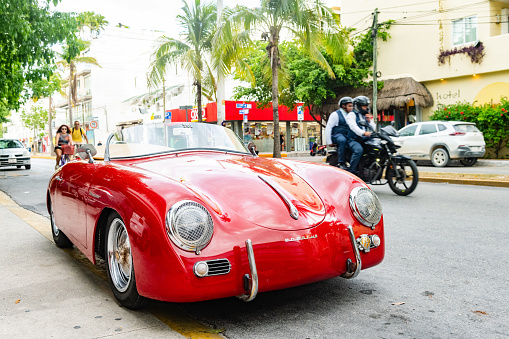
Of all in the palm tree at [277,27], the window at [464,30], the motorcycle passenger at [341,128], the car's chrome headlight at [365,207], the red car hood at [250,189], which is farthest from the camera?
the window at [464,30]

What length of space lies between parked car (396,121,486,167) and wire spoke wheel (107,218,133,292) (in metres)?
15.2

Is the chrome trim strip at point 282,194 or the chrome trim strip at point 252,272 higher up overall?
the chrome trim strip at point 282,194

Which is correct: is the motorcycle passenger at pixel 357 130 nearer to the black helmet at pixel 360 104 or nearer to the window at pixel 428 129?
the black helmet at pixel 360 104

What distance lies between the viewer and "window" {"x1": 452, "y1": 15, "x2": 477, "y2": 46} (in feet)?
68.4

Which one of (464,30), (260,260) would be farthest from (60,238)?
(464,30)

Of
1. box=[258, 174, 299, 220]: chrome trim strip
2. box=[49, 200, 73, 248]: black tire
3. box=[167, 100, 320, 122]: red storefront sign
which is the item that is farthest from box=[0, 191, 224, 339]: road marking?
box=[167, 100, 320, 122]: red storefront sign

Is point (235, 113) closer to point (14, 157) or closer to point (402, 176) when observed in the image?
point (14, 157)

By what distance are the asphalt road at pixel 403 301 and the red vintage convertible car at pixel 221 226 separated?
255mm

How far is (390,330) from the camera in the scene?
269 cm

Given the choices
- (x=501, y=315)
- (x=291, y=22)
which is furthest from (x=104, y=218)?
(x=291, y=22)

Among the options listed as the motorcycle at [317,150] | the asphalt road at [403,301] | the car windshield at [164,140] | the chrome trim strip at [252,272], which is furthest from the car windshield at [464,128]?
the chrome trim strip at [252,272]

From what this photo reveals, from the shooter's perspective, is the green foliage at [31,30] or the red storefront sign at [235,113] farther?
the red storefront sign at [235,113]

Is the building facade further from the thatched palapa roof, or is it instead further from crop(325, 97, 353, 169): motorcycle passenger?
crop(325, 97, 353, 169): motorcycle passenger

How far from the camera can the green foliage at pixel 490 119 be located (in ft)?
61.6
